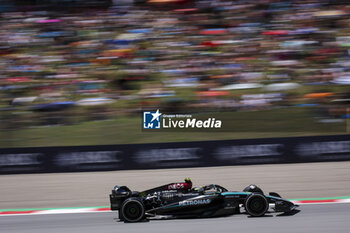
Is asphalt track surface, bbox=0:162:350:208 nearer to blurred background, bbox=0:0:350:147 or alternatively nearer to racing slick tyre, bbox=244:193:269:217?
blurred background, bbox=0:0:350:147

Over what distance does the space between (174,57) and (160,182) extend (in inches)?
206

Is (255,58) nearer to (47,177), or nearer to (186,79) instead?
(186,79)

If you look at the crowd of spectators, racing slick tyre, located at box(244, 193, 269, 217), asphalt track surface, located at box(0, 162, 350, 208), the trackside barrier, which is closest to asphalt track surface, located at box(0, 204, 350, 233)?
racing slick tyre, located at box(244, 193, 269, 217)

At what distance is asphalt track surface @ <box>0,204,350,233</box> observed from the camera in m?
5.50

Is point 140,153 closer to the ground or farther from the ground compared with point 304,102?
closer to the ground

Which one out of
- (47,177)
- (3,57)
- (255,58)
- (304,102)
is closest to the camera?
(47,177)

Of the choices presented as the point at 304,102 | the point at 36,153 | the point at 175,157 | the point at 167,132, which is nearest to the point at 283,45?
the point at 304,102

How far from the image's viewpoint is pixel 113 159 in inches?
388

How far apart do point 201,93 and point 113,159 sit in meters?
3.19

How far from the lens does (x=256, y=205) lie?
19.4 feet

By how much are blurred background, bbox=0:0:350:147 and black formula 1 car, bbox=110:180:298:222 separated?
15.0ft

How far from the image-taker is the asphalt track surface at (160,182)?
8016 millimetres

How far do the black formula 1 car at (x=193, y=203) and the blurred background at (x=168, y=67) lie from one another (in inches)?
180

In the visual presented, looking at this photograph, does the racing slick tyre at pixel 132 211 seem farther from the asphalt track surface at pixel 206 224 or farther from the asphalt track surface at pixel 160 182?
the asphalt track surface at pixel 160 182
